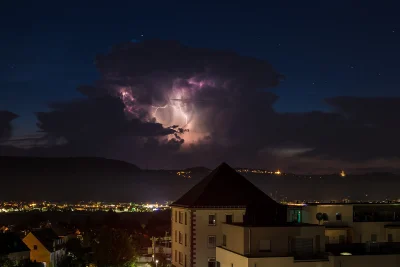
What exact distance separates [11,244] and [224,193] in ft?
125

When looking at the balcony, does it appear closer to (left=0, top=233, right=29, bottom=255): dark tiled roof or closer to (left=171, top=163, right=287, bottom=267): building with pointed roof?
(left=171, top=163, right=287, bottom=267): building with pointed roof

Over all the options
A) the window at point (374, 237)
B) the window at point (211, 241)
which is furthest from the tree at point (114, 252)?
the window at point (374, 237)

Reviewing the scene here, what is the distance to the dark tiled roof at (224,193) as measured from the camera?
44.1 metres

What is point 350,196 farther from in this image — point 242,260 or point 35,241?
point 242,260

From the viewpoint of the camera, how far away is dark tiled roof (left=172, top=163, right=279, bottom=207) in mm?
44094

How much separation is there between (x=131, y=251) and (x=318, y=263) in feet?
100

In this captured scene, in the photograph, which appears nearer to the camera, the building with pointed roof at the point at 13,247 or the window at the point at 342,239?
the window at the point at 342,239

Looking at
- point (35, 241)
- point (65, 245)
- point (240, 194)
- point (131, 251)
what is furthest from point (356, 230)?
point (65, 245)

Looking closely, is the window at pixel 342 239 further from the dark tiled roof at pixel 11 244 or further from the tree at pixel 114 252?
the dark tiled roof at pixel 11 244

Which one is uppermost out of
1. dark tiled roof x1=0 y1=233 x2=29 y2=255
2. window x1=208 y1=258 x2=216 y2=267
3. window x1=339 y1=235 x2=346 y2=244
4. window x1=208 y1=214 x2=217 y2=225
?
window x1=208 y1=214 x2=217 y2=225

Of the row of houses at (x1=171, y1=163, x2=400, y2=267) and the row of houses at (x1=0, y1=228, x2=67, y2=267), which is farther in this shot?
the row of houses at (x1=0, y1=228, x2=67, y2=267)

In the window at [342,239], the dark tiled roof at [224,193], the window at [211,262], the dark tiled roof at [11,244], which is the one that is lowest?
the window at [211,262]

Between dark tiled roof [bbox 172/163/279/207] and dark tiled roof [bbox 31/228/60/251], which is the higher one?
dark tiled roof [bbox 172/163/279/207]

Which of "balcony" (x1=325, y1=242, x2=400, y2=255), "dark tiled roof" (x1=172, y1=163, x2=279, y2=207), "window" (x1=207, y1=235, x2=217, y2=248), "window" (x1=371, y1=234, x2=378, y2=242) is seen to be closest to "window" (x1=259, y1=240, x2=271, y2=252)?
"balcony" (x1=325, y1=242, x2=400, y2=255)
